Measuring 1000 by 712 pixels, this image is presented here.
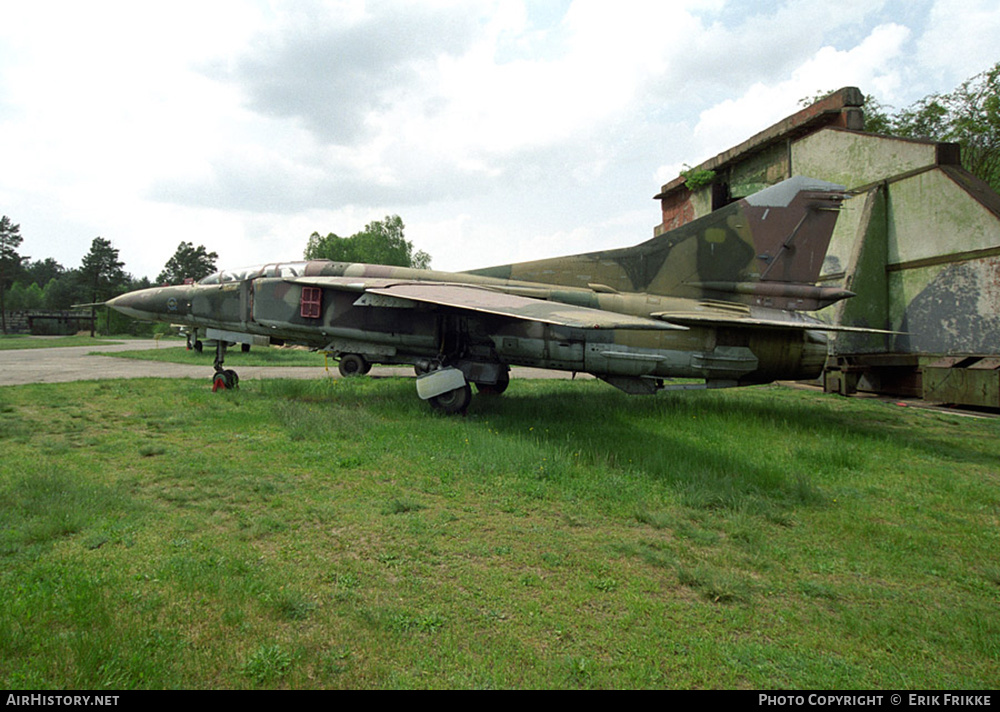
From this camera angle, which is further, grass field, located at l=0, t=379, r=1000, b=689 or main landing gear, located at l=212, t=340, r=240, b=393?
main landing gear, located at l=212, t=340, r=240, b=393

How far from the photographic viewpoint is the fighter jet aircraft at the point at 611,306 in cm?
962

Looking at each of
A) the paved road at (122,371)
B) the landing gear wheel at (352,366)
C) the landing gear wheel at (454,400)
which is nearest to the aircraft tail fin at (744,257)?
the landing gear wheel at (454,400)

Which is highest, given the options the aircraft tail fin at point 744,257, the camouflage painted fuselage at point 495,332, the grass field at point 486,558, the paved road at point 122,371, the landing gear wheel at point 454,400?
the aircraft tail fin at point 744,257

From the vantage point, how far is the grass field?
2.69 meters

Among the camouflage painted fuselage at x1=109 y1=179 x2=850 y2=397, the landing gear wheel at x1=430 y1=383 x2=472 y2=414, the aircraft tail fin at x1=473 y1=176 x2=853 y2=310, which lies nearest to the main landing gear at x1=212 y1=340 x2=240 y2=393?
the camouflage painted fuselage at x1=109 y1=179 x2=850 y2=397

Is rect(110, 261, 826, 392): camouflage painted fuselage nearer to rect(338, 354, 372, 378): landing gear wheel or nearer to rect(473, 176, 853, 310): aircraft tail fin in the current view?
rect(473, 176, 853, 310): aircraft tail fin

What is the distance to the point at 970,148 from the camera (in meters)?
25.3

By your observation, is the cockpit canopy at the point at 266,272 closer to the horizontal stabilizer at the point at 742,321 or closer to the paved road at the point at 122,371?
the paved road at the point at 122,371

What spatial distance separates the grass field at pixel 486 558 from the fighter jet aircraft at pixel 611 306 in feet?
6.61

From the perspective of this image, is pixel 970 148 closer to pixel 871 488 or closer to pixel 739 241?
pixel 739 241

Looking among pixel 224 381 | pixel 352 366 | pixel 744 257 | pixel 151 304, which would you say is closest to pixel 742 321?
pixel 744 257

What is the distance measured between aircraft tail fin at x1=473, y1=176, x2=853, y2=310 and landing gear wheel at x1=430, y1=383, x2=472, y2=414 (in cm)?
323

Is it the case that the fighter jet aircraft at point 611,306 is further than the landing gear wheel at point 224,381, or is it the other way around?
the landing gear wheel at point 224,381
